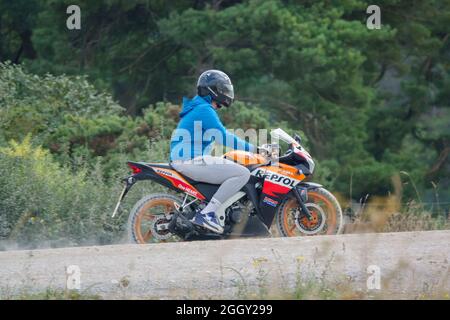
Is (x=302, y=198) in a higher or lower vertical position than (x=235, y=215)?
higher

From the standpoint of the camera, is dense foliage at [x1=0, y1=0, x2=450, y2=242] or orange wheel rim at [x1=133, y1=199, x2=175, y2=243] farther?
dense foliage at [x1=0, y1=0, x2=450, y2=242]

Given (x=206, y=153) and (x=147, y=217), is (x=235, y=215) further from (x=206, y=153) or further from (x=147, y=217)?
(x=147, y=217)

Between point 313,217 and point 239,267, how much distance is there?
2.52 meters

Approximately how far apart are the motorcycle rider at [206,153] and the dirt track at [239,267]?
66 cm

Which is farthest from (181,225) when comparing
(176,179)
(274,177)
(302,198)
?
(302,198)

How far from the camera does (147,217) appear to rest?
11242mm

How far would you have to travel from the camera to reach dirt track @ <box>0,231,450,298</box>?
8398 millimetres

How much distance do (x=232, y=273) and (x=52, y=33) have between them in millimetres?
20409

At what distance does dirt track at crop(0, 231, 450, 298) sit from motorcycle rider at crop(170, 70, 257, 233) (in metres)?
0.66
